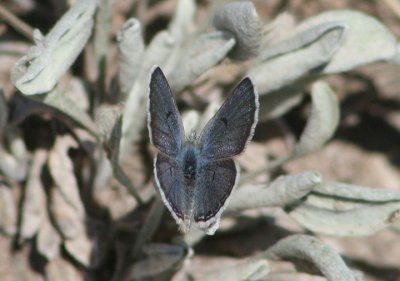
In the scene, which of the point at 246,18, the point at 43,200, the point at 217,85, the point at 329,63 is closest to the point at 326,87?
the point at 329,63

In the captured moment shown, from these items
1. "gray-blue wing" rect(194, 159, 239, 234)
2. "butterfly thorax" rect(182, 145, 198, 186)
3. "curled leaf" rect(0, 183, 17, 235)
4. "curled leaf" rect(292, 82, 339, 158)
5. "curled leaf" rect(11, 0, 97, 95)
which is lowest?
"curled leaf" rect(292, 82, 339, 158)

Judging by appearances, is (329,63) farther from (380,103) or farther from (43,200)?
(43,200)

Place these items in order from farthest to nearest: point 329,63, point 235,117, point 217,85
→ point 217,85, point 329,63, point 235,117

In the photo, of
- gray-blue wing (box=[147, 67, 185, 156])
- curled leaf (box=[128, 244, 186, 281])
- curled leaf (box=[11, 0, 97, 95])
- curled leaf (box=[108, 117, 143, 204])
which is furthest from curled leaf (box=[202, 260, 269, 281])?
curled leaf (box=[11, 0, 97, 95])

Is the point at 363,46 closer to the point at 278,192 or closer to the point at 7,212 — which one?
the point at 278,192

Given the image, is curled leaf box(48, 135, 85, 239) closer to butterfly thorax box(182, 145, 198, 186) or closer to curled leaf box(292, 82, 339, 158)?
butterfly thorax box(182, 145, 198, 186)

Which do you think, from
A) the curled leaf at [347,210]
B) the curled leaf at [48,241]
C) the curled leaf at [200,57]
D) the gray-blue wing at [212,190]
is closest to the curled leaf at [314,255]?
the curled leaf at [347,210]

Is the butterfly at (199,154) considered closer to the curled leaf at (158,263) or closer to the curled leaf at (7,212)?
the curled leaf at (158,263)
